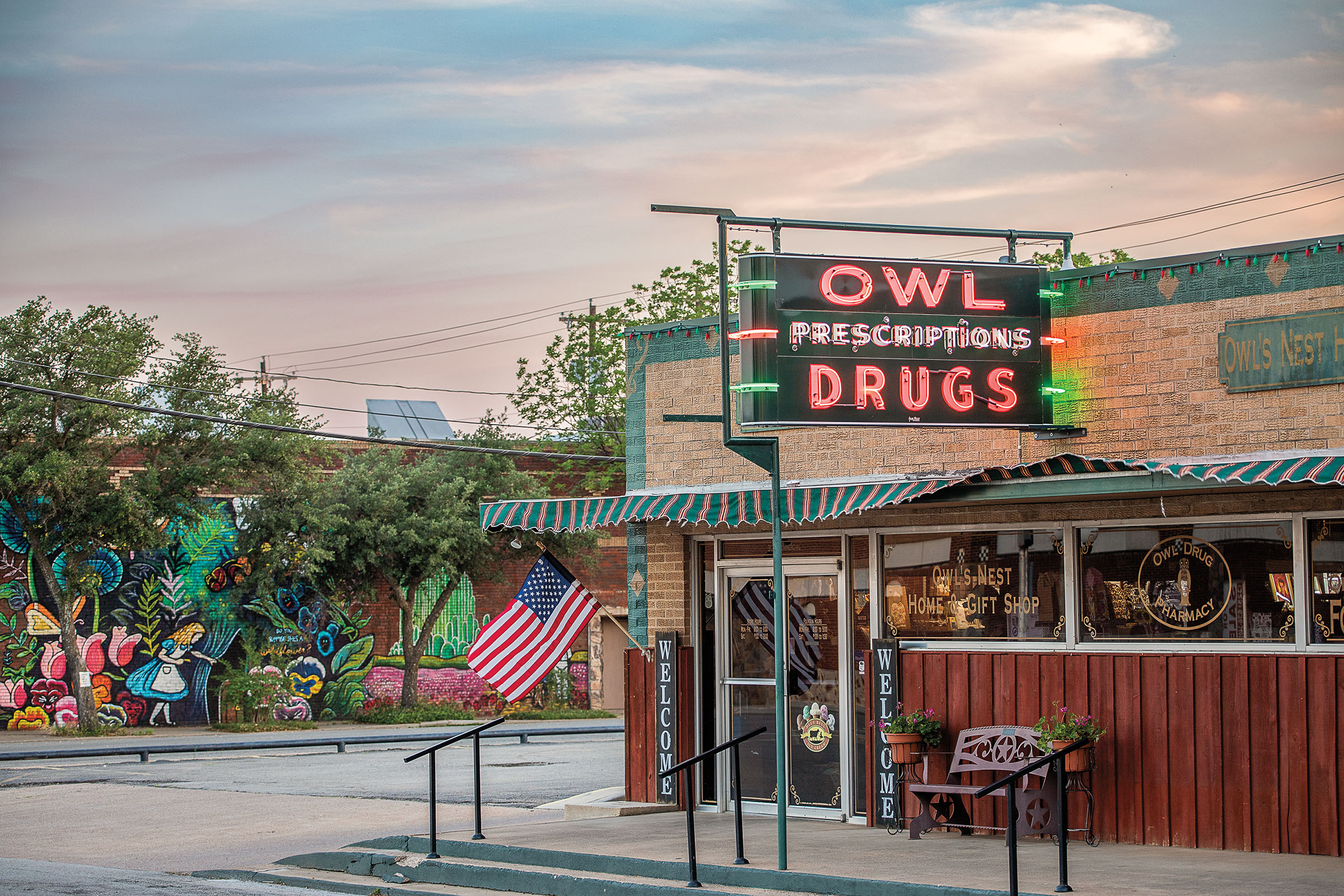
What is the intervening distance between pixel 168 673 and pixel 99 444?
5676 mm

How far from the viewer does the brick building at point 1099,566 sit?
10234mm

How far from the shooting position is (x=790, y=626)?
1320cm

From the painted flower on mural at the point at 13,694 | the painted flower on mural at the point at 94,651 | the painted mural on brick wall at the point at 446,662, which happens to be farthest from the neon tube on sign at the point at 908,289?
the painted mural on brick wall at the point at 446,662

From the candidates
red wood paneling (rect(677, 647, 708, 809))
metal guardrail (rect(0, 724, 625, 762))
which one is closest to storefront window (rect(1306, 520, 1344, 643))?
red wood paneling (rect(677, 647, 708, 809))

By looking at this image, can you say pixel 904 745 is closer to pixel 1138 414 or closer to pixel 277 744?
pixel 1138 414

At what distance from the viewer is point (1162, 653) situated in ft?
35.4

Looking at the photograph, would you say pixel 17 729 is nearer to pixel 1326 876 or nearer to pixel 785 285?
pixel 785 285

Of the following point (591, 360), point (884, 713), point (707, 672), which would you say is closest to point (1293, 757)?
point (884, 713)

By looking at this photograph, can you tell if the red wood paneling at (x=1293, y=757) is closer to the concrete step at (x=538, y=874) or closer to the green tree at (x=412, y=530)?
the concrete step at (x=538, y=874)

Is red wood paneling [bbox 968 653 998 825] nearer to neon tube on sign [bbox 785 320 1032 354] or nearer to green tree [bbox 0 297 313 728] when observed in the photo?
neon tube on sign [bbox 785 320 1032 354]

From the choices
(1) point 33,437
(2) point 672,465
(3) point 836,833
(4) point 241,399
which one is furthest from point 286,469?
(3) point 836,833

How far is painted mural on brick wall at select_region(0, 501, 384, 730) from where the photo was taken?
3061cm

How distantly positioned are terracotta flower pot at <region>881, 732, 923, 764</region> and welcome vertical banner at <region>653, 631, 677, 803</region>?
90.2 inches

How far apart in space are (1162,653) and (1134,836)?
1.30m
